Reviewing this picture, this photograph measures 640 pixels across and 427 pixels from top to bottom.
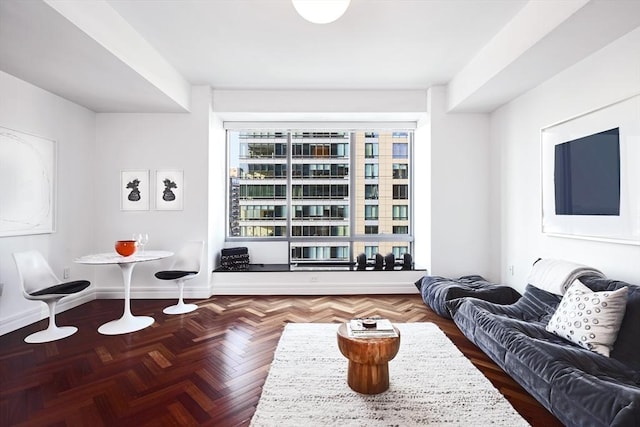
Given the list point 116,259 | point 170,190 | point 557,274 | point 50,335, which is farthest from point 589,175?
point 50,335

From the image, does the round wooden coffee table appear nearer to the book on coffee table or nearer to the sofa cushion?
the book on coffee table

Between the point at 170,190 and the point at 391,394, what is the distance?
3.62m

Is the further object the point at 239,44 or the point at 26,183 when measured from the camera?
the point at 26,183

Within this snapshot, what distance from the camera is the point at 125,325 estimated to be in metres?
3.19

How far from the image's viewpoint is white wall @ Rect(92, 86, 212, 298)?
424 centimetres

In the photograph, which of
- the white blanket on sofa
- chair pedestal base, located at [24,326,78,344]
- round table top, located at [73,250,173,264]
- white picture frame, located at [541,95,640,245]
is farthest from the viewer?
round table top, located at [73,250,173,264]

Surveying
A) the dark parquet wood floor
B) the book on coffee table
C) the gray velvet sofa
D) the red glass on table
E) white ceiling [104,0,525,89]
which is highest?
white ceiling [104,0,525,89]

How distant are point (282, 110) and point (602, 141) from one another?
3381 millimetres

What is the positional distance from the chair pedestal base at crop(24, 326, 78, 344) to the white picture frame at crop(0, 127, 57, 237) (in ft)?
3.27

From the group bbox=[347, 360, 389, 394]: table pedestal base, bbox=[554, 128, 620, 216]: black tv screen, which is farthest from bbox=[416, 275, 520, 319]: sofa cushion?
bbox=[347, 360, 389, 394]: table pedestal base

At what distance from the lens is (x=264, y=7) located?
2586 millimetres

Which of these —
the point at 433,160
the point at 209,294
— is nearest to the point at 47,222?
the point at 209,294

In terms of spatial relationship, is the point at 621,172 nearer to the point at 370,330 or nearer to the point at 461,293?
the point at 461,293

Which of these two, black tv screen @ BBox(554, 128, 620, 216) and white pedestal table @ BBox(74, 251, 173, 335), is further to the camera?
white pedestal table @ BBox(74, 251, 173, 335)
